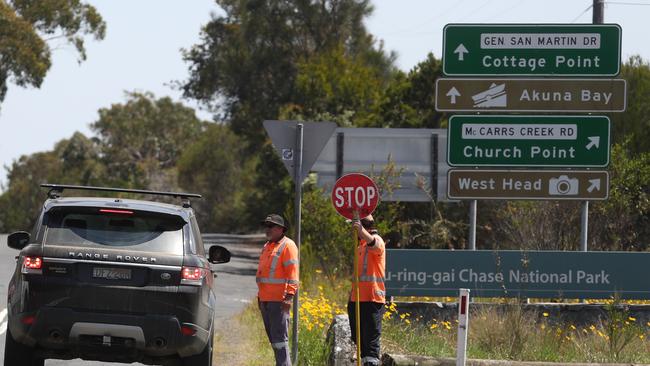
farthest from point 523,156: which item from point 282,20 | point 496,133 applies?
point 282,20

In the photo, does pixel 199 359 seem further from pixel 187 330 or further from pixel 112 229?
pixel 112 229

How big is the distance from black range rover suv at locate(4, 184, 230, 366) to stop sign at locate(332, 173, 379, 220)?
229cm

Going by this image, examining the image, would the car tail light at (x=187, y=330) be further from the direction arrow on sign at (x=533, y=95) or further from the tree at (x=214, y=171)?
the tree at (x=214, y=171)

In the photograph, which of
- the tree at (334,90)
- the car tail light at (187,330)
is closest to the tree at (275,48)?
the tree at (334,90)

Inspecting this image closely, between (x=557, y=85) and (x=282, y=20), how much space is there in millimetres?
34903

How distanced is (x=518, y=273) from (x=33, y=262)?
29.9 ft

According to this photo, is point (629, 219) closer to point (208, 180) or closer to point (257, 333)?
point (257, 333)

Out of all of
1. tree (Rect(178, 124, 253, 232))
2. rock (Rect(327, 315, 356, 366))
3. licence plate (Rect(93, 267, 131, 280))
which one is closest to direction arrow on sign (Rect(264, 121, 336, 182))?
rock (Rect(327, 315, 356, 366))

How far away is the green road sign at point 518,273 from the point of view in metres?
17.3

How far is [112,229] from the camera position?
10.4 metres

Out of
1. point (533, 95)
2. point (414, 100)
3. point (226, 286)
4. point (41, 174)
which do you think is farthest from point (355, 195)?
point (41, 174)

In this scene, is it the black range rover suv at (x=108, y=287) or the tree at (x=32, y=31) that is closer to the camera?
the black range rover suv at (x=108, y=287)

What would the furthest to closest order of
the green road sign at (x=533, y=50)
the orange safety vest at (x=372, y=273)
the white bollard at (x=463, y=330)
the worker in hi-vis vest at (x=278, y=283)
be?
the green road sign at (x=533, y=50), the orange safety vest at (x=372, y=273), the white bollard at (x=463, y=330), the worker in hi-vis vest at (x=278, y=283)

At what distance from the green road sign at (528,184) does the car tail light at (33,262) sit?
31.3 ft
